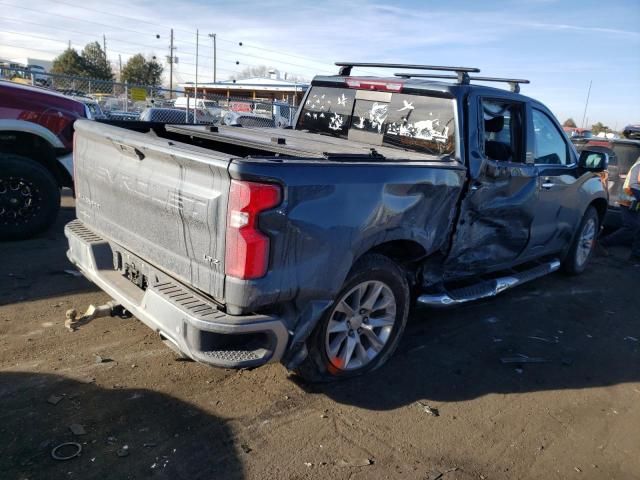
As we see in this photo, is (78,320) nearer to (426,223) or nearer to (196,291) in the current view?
(196,291)

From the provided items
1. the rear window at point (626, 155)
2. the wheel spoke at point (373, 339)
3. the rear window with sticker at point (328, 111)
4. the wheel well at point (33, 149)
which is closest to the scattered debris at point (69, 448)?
the wheel spoke at point (373, 339)

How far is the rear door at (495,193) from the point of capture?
4.13m

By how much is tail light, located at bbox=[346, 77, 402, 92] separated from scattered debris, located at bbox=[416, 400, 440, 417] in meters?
2.54

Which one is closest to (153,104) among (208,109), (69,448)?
(208,109)

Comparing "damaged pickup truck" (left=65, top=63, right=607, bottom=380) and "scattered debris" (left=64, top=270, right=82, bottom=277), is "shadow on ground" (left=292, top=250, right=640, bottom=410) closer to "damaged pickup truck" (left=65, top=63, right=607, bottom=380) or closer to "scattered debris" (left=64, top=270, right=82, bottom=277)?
"damaged pickup truck" (left=65, top=63, right=607, bottom=380)

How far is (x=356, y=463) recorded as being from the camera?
9.27ft

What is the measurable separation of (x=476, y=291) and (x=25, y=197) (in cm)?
494

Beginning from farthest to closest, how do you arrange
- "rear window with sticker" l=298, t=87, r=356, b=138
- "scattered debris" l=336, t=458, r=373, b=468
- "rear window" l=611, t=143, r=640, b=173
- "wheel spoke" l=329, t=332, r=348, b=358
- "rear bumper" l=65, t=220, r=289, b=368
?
1. "rear window" l=611, t=143, r=640, b=173
2. "rear window with sticker" l=298, t=87, r=356, b=138
3. "wheel spoke" l=329, t=332, r=348, b=358
4. "scattered debris" l=336, t=458, r=373, b=468
5. "rear bumper" l=65, t=220, r=289, b=368

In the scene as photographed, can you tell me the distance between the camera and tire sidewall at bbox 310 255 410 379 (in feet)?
10.7

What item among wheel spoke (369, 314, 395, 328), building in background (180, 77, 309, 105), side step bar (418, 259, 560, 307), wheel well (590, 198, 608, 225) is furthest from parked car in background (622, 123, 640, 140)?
building in background (180, 77, 309, 105)

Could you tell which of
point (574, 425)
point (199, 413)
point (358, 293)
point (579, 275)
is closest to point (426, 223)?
point (358, 293)

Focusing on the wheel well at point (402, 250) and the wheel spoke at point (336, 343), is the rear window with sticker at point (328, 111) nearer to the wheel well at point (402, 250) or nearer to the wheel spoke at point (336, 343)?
the wheel well at point (402, 250)

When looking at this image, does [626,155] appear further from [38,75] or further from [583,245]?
[38,75]

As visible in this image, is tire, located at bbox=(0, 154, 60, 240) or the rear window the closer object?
tire, located at bbox=(0, 154, 60, 240)
